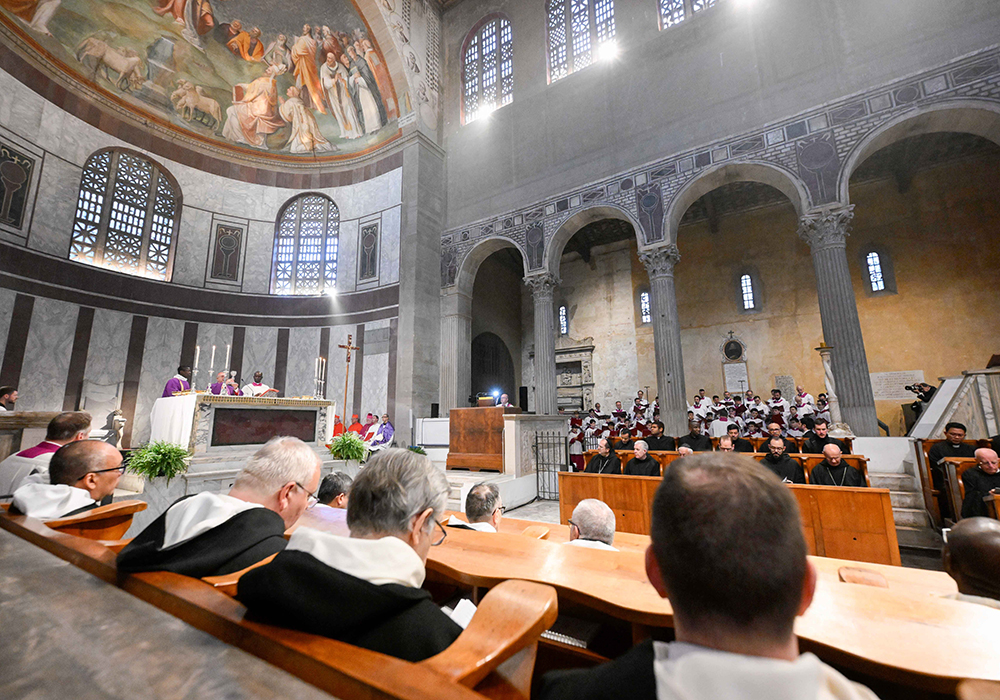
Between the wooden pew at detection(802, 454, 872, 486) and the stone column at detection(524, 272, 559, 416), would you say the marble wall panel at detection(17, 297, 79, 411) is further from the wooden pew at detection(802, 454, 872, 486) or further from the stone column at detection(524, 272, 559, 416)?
the wooden pew at detection(802, 454, 872, 486)

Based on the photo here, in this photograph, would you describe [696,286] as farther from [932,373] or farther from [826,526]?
[826,526]

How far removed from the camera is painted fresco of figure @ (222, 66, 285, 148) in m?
13.7

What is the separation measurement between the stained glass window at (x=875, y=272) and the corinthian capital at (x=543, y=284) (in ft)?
30.0

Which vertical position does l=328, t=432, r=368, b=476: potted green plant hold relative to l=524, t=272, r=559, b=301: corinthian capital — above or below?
below

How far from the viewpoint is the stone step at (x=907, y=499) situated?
591 cm

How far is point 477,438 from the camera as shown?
8.98 metres

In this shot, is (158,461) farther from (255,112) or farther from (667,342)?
(255,112)

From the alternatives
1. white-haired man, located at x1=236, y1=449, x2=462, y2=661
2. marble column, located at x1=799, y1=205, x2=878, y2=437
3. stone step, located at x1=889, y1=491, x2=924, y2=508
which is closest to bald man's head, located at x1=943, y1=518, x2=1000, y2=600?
white-haired man, located at x1=236, y1=449, x2=462, y2=661

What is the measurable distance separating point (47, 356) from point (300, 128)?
31.2ft

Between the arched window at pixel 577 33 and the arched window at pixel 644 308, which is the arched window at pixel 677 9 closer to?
the arched window at pixel 577 33

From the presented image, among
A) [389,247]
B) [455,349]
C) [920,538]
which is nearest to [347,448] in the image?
[455,349]

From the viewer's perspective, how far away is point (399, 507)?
1.22 m

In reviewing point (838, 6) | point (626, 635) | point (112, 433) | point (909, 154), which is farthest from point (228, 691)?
point (909, 154)

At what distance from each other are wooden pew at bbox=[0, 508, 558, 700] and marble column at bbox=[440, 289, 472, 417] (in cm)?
1128
